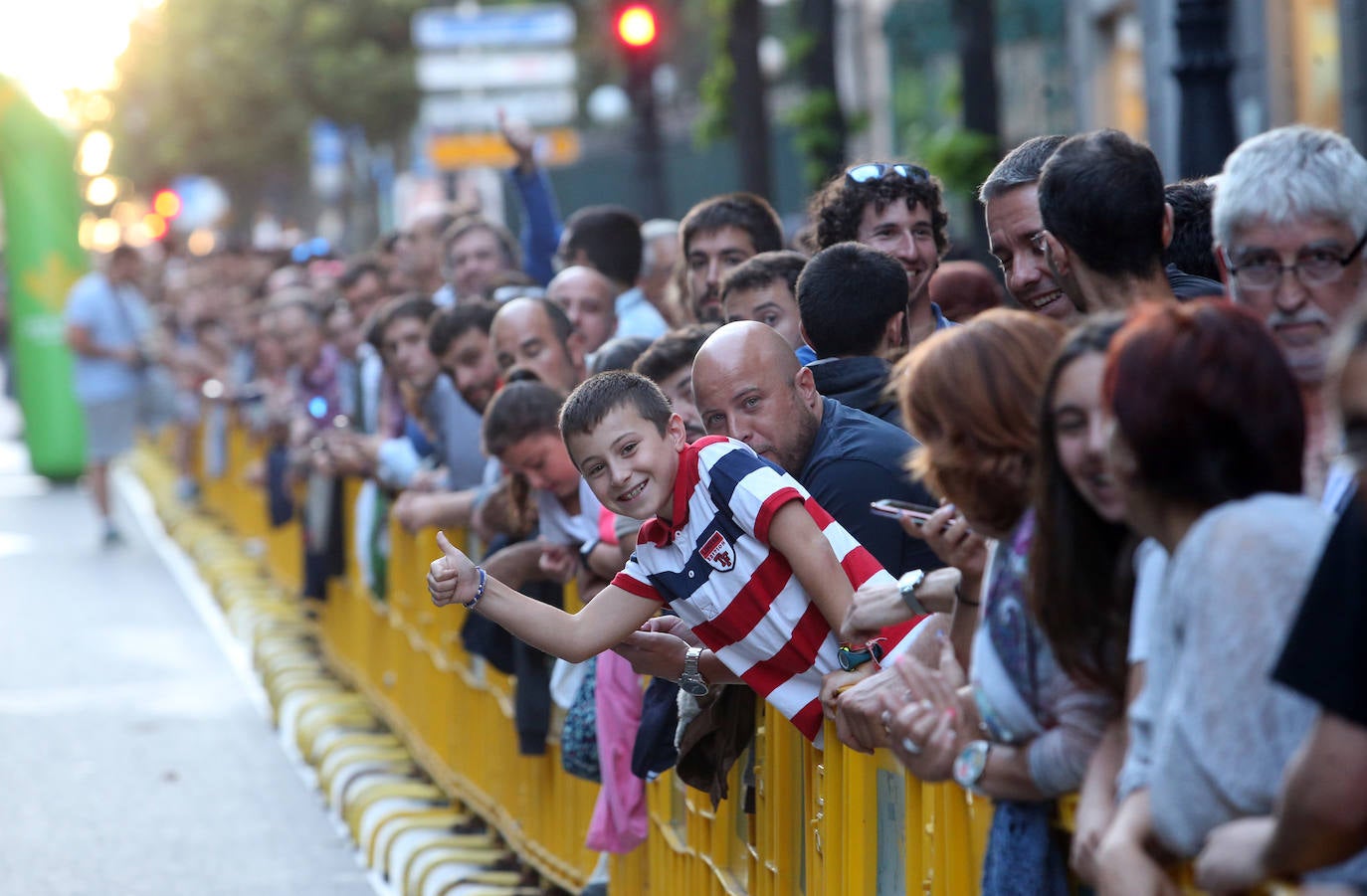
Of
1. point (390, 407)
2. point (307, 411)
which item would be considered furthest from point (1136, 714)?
point (307, 411)

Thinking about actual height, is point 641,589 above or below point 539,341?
below

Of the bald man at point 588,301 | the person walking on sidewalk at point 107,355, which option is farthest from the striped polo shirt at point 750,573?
the person walking on sidewalk at point 107,355

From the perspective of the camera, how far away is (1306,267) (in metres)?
3.34

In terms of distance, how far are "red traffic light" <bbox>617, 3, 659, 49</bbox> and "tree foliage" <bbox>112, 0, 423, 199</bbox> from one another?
26.1 m

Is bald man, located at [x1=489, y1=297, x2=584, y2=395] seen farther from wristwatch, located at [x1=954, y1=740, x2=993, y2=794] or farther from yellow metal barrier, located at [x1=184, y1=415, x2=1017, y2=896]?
wristwatch, located at [x1=954, y1=740, x2=993, y2=794]

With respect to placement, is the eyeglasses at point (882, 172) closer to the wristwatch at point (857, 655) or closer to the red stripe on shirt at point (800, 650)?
the red stripe on shirt at point (800, 650)

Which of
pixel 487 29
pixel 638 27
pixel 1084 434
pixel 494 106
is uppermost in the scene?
pixel 487 29

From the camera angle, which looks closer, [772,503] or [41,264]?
[772,503]

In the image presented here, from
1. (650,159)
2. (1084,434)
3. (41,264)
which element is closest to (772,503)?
(1084,434)

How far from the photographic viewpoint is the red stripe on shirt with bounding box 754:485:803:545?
13.6 feet

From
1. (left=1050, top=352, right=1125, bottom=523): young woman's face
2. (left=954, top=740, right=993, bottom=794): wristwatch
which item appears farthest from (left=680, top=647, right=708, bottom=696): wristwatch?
(left=1050, top=352, right=1125, bottom=523): young woman's face

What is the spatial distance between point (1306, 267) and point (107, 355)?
1597 centimetres

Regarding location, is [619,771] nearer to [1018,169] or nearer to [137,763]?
[1018,169]

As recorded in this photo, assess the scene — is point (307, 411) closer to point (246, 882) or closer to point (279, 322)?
point (279, 322)
